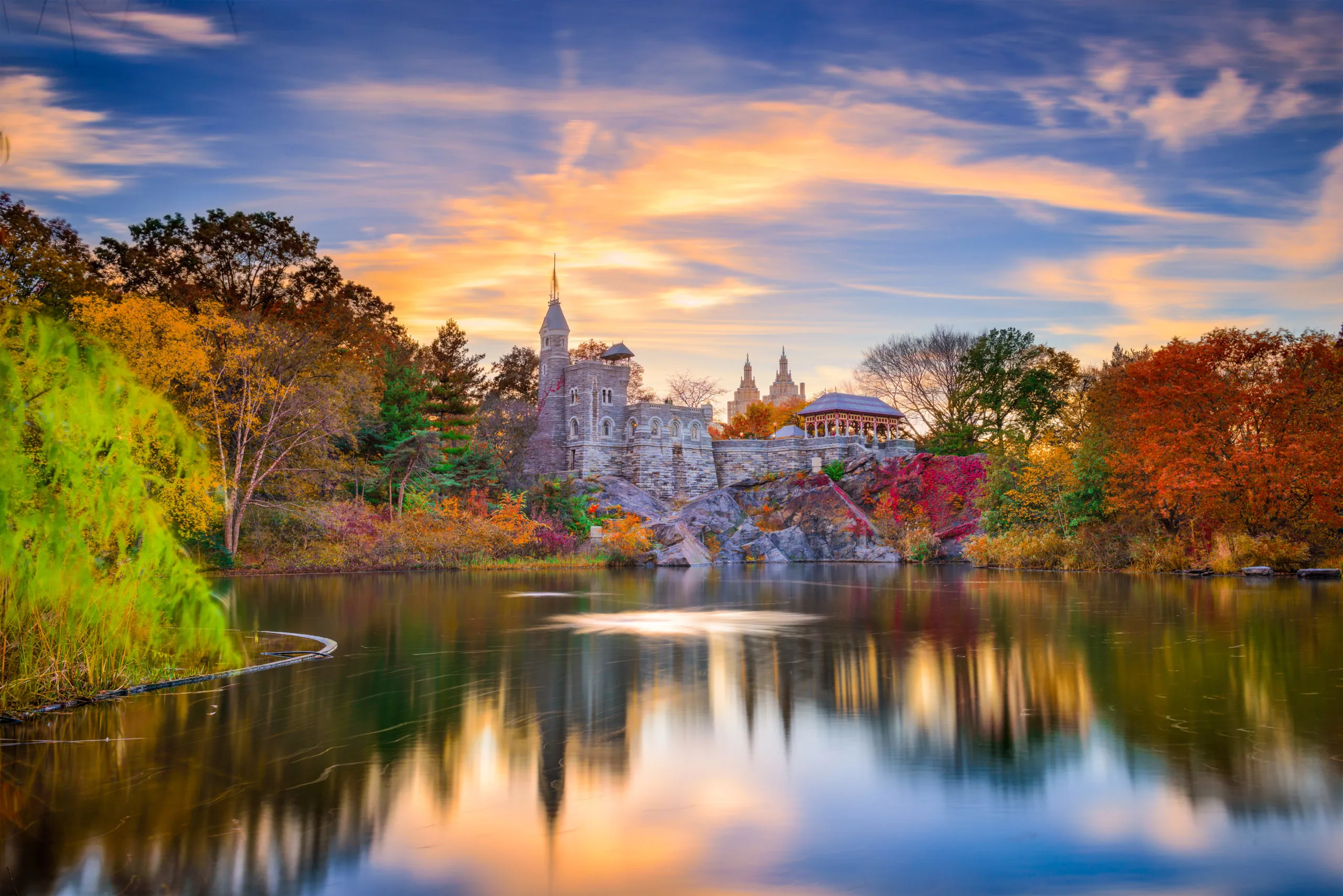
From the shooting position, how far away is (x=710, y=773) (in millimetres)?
6648

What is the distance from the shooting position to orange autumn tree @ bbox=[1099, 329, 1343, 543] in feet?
82.6

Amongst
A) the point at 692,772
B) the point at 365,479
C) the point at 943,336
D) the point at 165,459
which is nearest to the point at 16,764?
the point at 692,772

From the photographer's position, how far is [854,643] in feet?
44.0

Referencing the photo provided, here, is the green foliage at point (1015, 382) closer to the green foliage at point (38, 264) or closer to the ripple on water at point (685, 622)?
the ripple on water at point (685, 622)

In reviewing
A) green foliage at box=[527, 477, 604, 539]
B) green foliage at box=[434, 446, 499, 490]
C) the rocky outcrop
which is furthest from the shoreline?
the rocky outcrop

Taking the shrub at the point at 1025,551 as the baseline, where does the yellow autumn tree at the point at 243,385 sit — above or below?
above

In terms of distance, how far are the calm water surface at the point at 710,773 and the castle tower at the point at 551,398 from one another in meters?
36.2

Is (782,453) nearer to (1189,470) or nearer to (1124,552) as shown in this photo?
(1124,552)

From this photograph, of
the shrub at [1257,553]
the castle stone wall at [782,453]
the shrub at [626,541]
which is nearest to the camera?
the shrub at [1257,553]

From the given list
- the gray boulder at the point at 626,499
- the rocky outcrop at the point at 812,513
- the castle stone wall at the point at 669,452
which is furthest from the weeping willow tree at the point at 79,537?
the castle stone wall at the point at 669,452

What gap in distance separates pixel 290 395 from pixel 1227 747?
94.0 feet

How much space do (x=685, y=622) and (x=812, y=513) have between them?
95.2 feet

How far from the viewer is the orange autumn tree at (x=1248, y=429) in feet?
82.6

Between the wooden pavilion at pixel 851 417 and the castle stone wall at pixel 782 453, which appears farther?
the wooden pavilion at pixel 851 417
